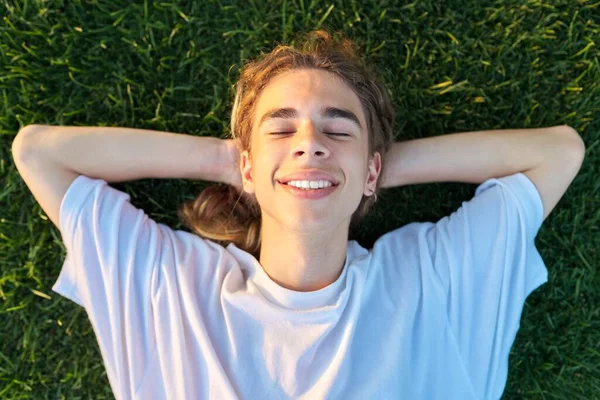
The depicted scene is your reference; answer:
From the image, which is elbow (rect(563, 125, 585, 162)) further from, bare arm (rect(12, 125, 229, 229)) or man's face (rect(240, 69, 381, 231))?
bare arm (rect(12, 125, 229, 229))

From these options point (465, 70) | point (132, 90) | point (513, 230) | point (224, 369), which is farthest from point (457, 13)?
point (224, 369)

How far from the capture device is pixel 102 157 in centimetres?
238

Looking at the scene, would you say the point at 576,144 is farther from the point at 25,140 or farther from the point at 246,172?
the point at 25,140

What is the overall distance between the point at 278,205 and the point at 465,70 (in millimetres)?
1281

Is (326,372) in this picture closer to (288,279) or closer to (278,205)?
(288,279)

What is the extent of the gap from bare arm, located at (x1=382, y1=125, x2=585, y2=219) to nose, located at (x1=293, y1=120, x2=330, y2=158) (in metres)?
0.55

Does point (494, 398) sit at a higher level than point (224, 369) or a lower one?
lower

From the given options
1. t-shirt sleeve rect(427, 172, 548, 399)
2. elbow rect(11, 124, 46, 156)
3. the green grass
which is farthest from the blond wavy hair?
elbow rect(11, 124, 46, 156)

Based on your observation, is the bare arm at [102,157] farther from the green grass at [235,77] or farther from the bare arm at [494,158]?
the bare arm at [494,158]

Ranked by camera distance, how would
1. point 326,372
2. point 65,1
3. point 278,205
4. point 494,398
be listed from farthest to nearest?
point 65,1 < point 494,398 < point 326,372 < point 278,205

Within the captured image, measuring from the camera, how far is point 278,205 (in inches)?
83.7

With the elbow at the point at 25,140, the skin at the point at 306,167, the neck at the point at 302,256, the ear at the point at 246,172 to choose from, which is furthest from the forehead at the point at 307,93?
the elbow at the point at 25,140

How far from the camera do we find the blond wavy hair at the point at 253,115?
7.74 ft

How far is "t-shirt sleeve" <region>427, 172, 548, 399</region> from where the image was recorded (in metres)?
2.38
